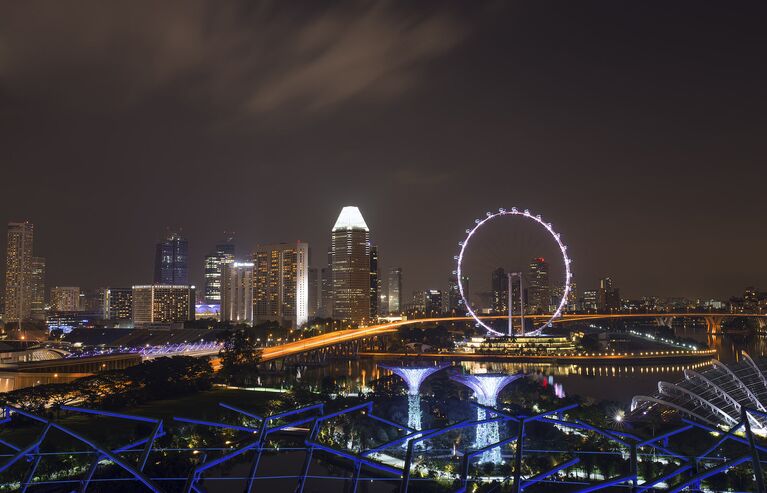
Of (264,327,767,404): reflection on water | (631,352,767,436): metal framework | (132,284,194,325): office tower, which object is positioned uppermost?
(132,284,194,325): office tower

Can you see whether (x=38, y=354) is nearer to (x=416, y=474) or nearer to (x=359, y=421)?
(x=359, y=421)

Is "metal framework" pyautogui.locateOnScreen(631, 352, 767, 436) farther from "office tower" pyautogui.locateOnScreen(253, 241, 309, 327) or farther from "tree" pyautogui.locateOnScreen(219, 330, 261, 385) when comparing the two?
"office tower" pyautogui.locateOnScreen(253, 241, 309, 327)

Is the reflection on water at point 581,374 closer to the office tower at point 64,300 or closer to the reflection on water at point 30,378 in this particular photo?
the reflection on water at point 30,378

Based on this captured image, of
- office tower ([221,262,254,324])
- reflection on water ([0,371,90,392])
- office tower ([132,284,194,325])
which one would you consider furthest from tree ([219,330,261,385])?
office tower ([221,262,254,324])

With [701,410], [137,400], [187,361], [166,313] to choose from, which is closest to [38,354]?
[187,361]

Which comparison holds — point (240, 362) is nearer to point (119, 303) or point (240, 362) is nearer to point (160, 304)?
point (160, 304)

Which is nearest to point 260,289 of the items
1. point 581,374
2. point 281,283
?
point 281,283
